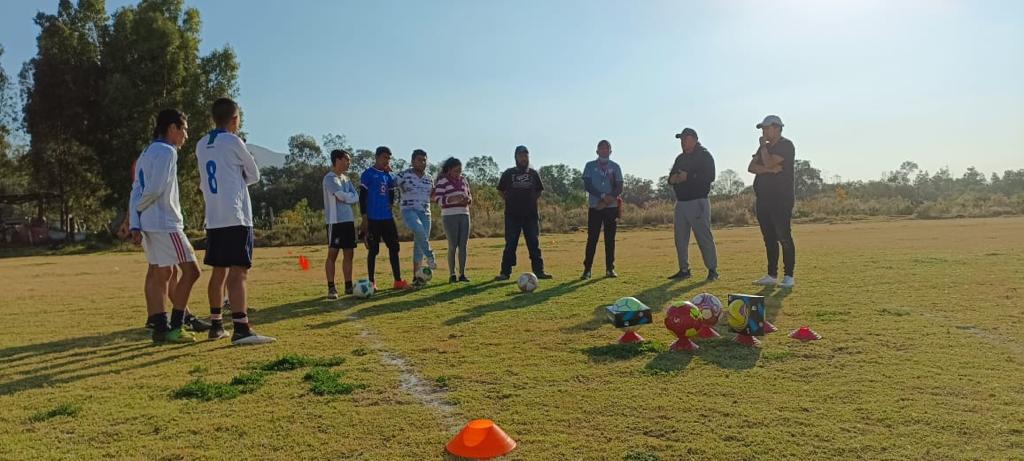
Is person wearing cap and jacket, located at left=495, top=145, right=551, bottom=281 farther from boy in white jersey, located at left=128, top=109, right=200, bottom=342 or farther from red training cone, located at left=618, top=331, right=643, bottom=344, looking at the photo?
boy in white jersey, located at left=128, top=109, right=200, bottom=342

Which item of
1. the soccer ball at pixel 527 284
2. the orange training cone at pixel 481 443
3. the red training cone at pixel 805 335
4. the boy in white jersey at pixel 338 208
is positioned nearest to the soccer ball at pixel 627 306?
the red training cone at pixel 805 335

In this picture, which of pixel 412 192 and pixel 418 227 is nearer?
pixel 418 227

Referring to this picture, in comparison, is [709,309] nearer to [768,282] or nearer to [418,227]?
[768,282]

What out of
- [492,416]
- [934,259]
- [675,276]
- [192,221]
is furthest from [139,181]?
[192,221]

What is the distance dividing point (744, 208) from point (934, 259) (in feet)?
89.1

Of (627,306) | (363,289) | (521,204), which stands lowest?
(363,289)

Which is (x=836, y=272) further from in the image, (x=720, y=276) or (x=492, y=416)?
(x=492, y=416)

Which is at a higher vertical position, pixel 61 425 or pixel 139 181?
pixel 139 181

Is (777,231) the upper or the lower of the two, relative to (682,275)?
upper

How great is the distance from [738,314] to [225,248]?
13.4ft

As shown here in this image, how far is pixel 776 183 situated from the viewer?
25.7 feet

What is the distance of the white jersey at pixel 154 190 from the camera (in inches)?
212

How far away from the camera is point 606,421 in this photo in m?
3.11

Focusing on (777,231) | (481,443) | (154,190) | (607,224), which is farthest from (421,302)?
(481,443)
